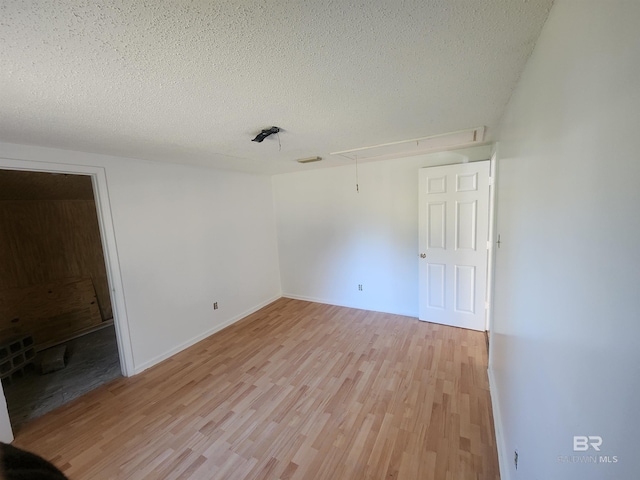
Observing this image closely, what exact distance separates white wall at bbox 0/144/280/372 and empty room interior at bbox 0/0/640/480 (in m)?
0.03

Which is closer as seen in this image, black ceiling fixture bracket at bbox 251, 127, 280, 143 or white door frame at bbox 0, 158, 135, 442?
black ceiling fixture bracket at bbox 251, 127, 280, 143

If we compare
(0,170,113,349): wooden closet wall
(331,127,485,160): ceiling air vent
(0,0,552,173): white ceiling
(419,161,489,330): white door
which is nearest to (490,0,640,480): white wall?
(0,0,552,173): white ceiling

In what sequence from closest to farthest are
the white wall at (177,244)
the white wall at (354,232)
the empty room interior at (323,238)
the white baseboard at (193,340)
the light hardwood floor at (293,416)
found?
the empty room interior at (323,238), the light hardwood floor at (293,416), the white wall at (177,244), the white baseboard at (193,340), the white wall at (354,232)

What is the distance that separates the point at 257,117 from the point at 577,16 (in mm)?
1496

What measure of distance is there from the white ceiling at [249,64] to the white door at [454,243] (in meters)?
1.20

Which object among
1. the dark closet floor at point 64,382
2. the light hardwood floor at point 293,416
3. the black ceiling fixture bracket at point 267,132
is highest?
the black ceiling fixture bracket at point 267,132

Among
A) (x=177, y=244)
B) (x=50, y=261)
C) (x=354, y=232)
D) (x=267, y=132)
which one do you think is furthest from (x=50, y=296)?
(x=354, y=232)

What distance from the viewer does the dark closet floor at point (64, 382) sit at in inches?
86.3

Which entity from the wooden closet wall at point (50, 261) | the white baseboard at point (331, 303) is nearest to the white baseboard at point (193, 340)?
the white baseboard at point (331, 303)

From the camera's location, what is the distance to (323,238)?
4184 mm

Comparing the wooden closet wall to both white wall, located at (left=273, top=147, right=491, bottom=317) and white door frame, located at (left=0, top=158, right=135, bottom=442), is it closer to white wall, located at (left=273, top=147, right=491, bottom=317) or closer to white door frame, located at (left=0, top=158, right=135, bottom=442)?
white door frame, located at (left=0, top=158, right=135, bottom=442)

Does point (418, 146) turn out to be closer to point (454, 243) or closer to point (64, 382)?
point (454, 243)

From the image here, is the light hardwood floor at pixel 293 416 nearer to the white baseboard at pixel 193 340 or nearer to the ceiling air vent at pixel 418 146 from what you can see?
the white baseboard at pixel 193 340

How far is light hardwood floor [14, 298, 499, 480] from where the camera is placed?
5.28ft
